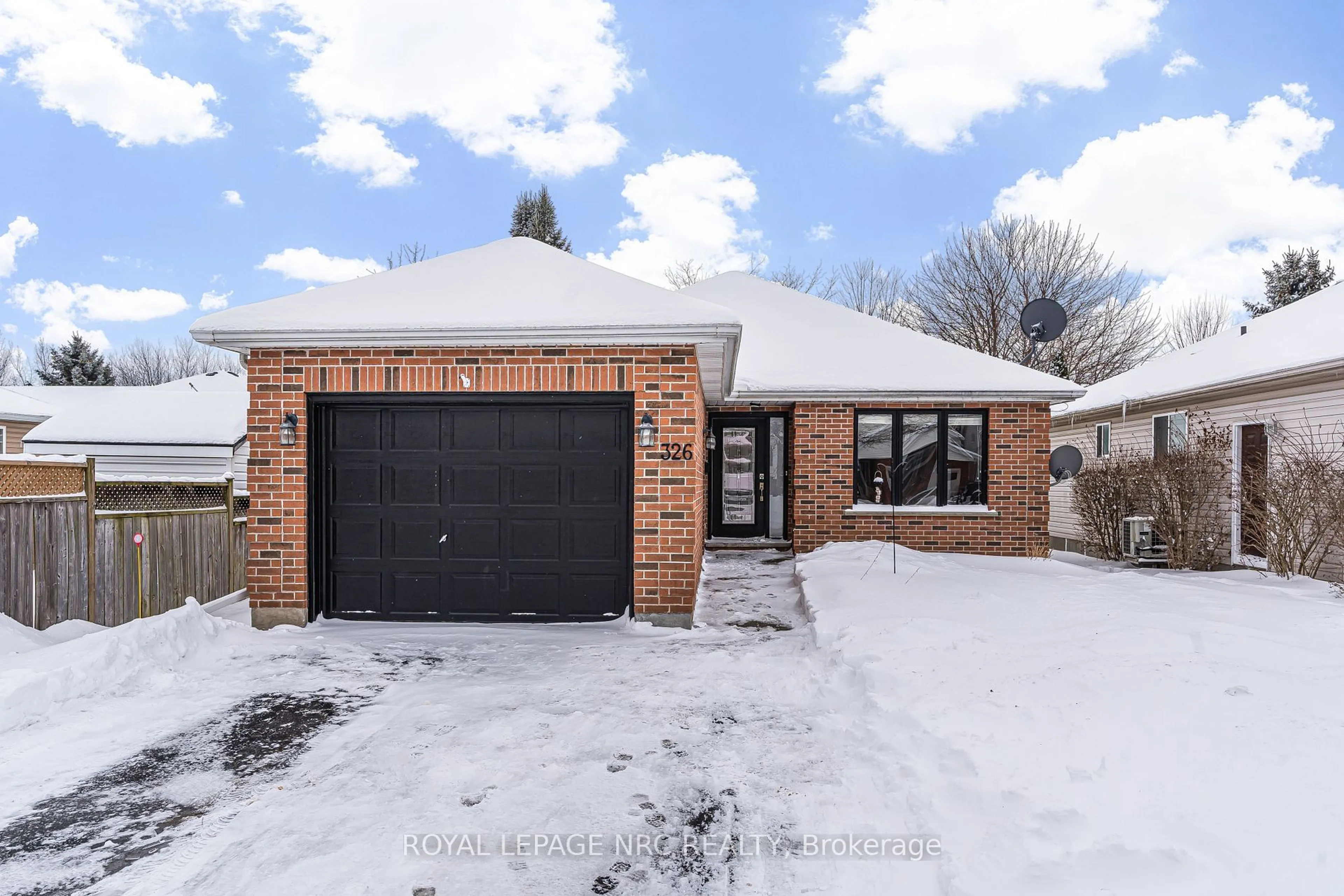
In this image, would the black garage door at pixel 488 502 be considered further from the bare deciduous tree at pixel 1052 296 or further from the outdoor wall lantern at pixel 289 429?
the bare deciduous tree at pixel 1052 296

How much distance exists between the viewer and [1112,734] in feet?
10.3

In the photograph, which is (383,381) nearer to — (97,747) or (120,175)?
(97,747)

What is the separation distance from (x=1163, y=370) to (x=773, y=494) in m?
8.67

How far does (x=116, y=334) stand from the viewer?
45562mm

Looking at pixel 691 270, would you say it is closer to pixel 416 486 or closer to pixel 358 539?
pixel 416 486

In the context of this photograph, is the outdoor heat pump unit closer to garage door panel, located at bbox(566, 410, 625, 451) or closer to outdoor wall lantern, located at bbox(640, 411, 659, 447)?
outdoor wall lantern, located at bbox(640, 411, 659, 447)

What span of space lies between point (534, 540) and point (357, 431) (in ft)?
6.38

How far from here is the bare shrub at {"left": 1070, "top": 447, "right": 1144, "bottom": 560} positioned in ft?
36.5

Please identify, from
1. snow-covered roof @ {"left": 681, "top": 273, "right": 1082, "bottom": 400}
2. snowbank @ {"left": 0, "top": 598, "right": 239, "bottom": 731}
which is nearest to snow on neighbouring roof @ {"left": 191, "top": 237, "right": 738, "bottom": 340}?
snowbank @ {"left": 0, "top": 598, "right": 239, "bottom": 731}

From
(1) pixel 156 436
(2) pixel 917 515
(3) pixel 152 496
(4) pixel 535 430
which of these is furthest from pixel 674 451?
(1) pixel 156 436

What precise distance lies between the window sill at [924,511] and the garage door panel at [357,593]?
709cm

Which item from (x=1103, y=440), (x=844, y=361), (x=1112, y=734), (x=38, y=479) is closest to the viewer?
(x=1112, y=734)

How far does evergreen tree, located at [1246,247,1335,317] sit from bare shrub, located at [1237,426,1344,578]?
1890 centimetres

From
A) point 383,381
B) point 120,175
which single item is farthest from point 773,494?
point 120,175
